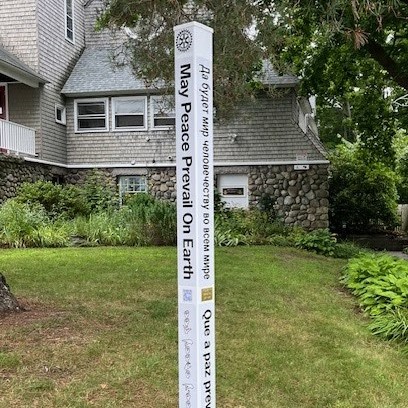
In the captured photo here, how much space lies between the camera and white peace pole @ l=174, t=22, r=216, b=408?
7.43ft

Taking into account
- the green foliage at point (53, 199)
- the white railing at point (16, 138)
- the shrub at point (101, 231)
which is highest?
the white railing at point (16, 138)

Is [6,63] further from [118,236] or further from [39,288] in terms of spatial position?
[39,288]

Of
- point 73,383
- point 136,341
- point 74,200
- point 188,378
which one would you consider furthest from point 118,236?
point 188,378

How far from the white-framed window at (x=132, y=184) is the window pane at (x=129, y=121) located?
5.86 feet

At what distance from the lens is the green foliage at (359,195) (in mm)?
18875

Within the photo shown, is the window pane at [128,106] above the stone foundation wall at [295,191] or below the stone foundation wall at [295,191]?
above

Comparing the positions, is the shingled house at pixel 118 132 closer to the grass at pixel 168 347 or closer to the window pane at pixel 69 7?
the window pane at pixel 69 7

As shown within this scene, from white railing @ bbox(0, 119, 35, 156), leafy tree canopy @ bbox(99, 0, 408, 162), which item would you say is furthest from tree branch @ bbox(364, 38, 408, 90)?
white railing @ bbox(0, 119, 35, 156)

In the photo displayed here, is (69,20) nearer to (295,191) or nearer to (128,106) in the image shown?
(128,106)

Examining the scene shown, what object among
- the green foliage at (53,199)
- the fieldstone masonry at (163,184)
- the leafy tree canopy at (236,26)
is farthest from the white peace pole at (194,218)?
the fieldstone masonry at (163,184)

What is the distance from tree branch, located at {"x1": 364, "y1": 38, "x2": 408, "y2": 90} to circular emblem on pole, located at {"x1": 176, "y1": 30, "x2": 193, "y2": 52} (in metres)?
10.0

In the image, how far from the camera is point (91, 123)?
57.4 feet

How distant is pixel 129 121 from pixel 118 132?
0.53 metres

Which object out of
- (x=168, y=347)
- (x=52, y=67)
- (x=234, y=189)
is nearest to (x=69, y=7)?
(x=52, y=67)
